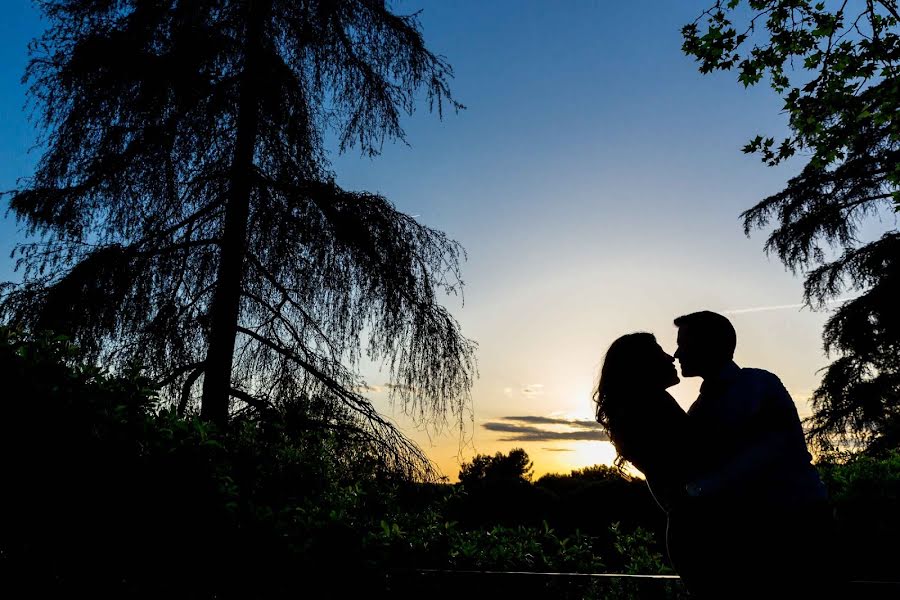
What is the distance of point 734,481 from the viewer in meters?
2.29

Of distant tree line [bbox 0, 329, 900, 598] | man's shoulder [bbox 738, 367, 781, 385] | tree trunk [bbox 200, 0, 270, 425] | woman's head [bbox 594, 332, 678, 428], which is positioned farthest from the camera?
tree trunk [bbox 200, 0, 270, 425]

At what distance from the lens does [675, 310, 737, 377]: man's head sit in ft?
8.43

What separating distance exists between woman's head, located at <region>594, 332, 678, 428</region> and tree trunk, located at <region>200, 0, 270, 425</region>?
415cm

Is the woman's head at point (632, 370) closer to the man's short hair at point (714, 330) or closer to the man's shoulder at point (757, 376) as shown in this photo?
the man's short hair at point (714, 330)

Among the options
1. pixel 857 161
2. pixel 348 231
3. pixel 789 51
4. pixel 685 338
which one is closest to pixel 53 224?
pixel 348 231

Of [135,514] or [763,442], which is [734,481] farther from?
[135,514]

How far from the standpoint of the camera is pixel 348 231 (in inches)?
244

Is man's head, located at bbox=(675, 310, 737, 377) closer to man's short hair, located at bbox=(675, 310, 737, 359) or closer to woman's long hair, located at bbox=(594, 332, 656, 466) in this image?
man's short hair, located at bbox=(675, 310, 737, 359)

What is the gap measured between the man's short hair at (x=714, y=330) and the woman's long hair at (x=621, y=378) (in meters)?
0.19

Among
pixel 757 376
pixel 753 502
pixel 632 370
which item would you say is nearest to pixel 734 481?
pixel 753 502

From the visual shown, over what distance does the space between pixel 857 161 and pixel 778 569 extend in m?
15.2

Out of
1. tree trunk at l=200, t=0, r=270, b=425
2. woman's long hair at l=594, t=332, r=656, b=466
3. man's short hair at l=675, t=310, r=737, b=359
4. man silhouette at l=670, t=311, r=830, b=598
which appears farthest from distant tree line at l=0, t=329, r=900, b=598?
tree trunk at l=200, t=0, r=270, b=425

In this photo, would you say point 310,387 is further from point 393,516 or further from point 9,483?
point 9,483

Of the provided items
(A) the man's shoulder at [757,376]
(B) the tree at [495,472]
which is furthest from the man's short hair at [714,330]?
(B) the tree at [495,472]
